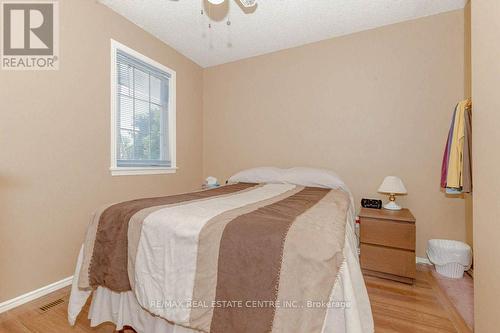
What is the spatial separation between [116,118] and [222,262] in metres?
2.09

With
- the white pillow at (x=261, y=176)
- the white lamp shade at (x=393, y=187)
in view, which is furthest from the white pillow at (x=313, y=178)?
the white lamp shade at (x=393, y=187)

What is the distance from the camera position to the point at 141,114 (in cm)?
281

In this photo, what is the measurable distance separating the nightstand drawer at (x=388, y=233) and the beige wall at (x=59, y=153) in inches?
92.7

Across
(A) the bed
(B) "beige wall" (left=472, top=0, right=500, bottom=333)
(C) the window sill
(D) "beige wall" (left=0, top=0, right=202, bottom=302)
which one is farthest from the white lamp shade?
(D) "beige wall" (left=0, top=0, right=202, bottom=302)

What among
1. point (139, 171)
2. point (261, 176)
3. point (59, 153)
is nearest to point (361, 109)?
point (261, 176)

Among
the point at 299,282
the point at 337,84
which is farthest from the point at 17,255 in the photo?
the point at 337,84

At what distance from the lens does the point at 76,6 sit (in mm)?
2082

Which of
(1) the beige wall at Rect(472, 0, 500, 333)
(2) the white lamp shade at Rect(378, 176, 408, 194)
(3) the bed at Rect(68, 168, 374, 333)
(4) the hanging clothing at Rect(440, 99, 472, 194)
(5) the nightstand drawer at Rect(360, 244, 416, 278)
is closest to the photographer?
(3) the bed at Rect(68, 168, 374, 333)

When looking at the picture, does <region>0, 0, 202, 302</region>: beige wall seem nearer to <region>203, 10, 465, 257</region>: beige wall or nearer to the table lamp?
<region>203, 10, 465, 257</region>: beige wall

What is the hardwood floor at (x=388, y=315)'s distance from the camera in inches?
57.9

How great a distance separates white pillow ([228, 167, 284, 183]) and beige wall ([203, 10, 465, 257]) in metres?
0.46

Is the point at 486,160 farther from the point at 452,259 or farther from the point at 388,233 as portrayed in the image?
the point at 452,259

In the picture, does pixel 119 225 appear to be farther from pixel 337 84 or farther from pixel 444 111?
pixel 444 111

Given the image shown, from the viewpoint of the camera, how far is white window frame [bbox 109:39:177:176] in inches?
94.3
